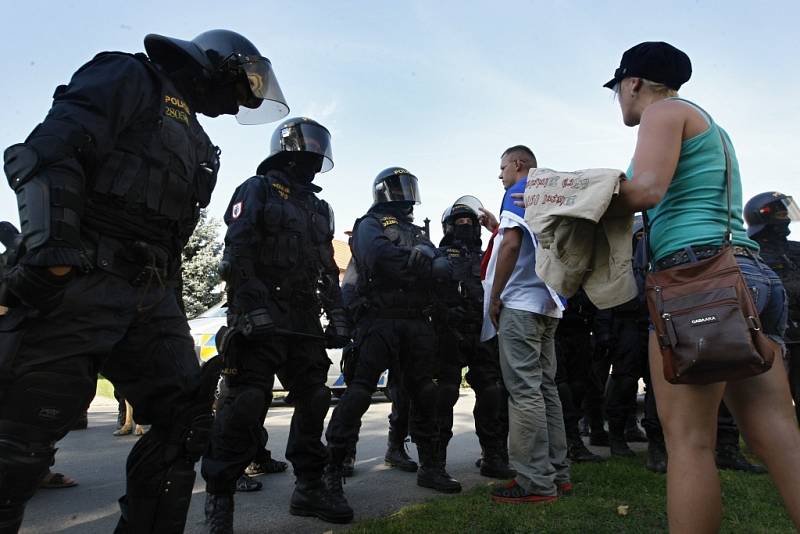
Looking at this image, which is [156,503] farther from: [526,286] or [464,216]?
[464,216]

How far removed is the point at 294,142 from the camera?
3.96m

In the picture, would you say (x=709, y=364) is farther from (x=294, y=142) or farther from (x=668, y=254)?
(x=294, y=142)

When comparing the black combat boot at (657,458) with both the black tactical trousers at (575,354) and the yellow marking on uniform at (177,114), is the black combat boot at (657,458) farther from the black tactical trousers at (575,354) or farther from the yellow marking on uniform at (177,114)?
the yellow marking on uniform at (177,114)

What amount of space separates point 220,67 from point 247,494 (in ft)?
9.34

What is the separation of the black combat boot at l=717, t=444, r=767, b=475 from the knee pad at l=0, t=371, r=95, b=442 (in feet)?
15.8

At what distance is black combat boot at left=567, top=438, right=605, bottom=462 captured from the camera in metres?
5.16

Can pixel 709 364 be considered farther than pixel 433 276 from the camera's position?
No

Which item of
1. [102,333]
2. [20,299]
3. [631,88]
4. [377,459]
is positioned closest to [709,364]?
[631,88]

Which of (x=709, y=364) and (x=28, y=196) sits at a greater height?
(x=28, y=196)

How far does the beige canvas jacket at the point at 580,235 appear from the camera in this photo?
2.07 metres

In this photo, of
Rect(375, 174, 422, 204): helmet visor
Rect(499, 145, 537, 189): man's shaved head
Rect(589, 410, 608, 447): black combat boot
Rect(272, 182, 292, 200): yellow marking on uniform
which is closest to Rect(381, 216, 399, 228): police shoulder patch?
Rect(375, 174, 422, 204): helmet visor

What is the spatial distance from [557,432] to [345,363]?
158cm

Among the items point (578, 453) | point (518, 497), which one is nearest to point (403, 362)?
point (518, 497)

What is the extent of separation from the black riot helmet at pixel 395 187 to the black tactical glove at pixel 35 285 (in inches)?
127
